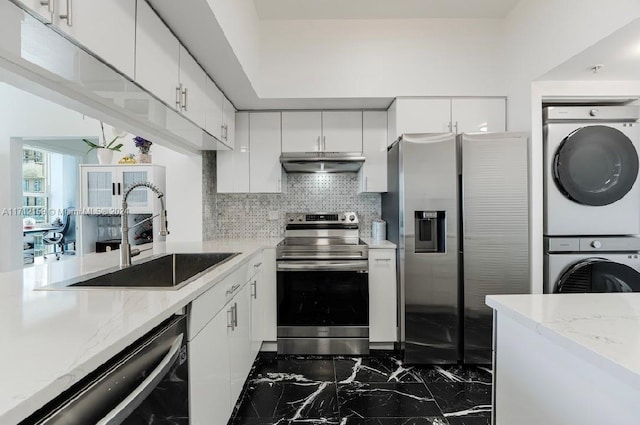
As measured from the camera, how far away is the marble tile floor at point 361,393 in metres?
1.97

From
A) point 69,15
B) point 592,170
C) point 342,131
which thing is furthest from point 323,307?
point 69,15

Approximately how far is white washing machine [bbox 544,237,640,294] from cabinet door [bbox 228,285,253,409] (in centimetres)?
222

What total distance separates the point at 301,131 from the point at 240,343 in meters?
1.95

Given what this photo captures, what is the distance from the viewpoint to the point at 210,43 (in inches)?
74.8

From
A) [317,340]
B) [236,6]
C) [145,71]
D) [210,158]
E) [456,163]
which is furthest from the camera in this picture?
[210,158]

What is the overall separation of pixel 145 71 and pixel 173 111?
37 cm

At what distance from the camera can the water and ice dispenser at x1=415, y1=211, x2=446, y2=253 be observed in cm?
264

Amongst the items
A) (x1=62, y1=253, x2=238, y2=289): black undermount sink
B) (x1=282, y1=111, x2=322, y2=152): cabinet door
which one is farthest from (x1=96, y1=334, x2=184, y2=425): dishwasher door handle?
(x1=282, y1=111, x2=322, y2=152): cabinet door

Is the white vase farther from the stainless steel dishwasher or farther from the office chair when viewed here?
the stainless steel dishwasher

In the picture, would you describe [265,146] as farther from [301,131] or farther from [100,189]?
[100,189]

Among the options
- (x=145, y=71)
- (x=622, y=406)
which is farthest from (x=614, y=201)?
(x=145, y=71)

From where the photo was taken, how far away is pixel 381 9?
2688mm

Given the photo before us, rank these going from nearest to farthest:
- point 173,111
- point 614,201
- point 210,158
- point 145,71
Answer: point 145,71
point 173,111
point 614,201
point 210,158

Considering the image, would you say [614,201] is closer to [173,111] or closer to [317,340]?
[317,340]
